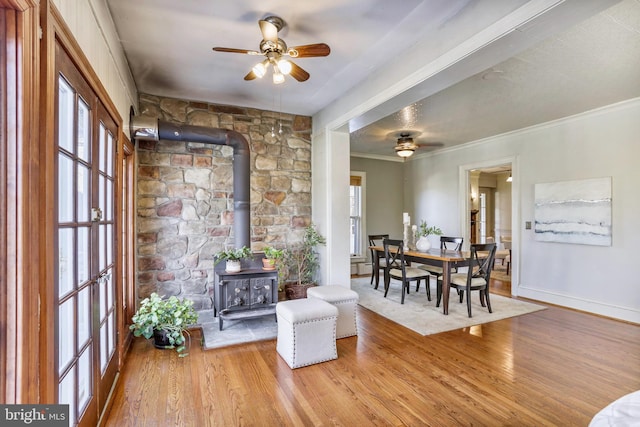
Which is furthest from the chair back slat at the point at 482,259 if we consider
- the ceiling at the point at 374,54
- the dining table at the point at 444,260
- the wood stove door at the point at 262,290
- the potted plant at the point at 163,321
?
the potted plant at the point at 163,321

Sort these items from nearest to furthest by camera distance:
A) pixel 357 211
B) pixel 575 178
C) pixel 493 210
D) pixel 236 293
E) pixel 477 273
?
1. pixel 236 293
2. pixel 477 273
3. pixel 575 178
4. pixel 357 211
5. pixel 493 210

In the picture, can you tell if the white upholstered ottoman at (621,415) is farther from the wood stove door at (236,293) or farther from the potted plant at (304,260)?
the potted plant at (304,260)

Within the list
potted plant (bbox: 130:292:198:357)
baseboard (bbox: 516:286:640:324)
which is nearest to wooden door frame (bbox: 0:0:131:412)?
potted plant (bbox: 130:292:198:357)

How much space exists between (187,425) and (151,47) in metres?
3.02

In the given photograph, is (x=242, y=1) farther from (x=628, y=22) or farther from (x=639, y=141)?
(x=639, y=141)

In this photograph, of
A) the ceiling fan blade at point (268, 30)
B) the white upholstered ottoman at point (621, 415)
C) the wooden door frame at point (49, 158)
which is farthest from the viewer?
the ceiling fan blade at point (268, 30)

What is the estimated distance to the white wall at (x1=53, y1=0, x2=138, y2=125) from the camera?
1.48m

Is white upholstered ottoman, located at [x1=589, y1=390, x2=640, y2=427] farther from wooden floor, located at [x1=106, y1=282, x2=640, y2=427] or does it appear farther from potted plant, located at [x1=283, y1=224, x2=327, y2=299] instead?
potted plant, located at [x1=283, y1=224, x2=327, y2=299]

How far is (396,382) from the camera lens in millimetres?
2373

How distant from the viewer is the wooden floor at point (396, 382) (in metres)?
1.97

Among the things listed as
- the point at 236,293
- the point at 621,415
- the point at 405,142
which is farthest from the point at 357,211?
the point at 621,415

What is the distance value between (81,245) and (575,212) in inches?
219

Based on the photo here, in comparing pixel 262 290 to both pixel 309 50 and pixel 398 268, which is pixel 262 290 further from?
pixel 309 50

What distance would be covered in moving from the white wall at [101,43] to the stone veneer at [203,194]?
0.92m
